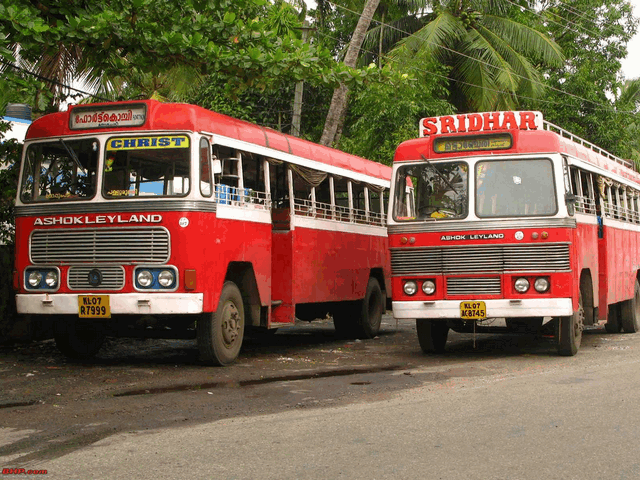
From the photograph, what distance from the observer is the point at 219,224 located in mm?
11586

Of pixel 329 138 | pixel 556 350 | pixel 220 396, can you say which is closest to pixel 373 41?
pixel 329 138

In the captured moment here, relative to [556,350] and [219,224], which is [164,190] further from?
[556,350]

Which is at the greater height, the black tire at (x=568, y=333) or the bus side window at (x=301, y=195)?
the bus side window at (x=301, y=195)

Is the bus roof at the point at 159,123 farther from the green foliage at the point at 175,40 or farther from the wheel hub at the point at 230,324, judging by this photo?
the wheel hub at the point at 230,324

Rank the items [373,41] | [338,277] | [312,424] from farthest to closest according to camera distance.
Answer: [373,41]
[338,277]
[312,424]

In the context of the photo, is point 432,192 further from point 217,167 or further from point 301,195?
point 217,167

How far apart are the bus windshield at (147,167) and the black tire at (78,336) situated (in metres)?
1.81

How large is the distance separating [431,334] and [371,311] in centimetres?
378

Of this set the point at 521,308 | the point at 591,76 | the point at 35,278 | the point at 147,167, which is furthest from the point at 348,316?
the point at 591,76

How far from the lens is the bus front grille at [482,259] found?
39.4ft

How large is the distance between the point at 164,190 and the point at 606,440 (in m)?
6.15

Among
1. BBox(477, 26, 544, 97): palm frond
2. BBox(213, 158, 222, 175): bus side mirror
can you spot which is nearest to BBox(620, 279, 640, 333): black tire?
BBox(213, 158, 222, 175): bus side mirror

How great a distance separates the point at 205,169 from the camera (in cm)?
1135

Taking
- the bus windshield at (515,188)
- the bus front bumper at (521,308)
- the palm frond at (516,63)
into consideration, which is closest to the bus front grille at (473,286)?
the bus front bumper at (521,308)
